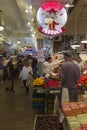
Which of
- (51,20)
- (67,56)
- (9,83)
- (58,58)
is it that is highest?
(51,20)

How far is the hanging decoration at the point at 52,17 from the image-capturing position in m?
10.5

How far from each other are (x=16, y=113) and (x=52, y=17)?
A: 3.44m

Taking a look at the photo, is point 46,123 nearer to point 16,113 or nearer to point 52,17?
point 16,113

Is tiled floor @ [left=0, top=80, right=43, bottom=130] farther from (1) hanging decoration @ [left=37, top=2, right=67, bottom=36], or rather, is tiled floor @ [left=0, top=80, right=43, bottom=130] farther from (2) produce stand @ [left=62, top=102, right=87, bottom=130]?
(2) produce stand @ [left=62, top=102, right=87, bottom=130]

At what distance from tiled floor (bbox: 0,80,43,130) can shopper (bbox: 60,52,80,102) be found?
57.9 inches

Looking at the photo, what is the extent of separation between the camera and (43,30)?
1097 centimetres

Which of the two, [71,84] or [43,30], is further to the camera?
[43,30]

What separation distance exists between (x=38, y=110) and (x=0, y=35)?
16787 mm

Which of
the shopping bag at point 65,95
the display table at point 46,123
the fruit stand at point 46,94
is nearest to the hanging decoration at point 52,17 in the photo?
the fruit stand at point 46,94

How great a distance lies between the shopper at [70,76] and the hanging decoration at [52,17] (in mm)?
2410

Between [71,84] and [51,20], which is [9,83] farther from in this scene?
[71,84]

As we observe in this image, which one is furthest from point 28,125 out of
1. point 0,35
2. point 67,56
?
point 0,35

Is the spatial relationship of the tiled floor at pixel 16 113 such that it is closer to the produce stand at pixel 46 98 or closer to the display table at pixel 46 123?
the produce stand at pixel 46 98

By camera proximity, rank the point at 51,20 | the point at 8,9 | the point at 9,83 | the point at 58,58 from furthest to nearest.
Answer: the point at 8,9
the point at 9,83
the point at 58,58
the point at 51,20
